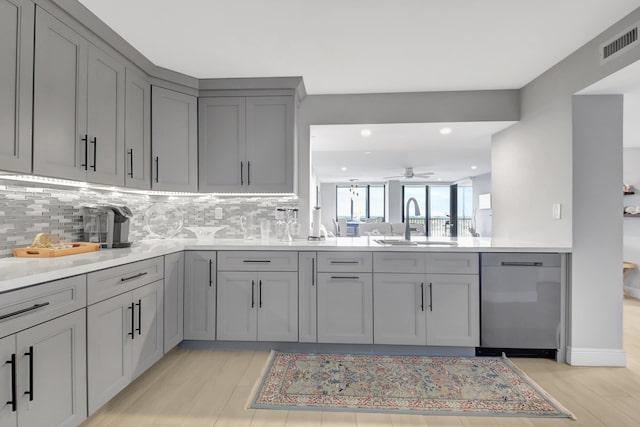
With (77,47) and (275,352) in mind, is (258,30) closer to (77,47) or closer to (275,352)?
→ (77,47)

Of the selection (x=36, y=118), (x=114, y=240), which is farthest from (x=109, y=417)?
(x=36, y=118)

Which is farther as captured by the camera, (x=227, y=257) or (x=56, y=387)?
(x=227, y=257)

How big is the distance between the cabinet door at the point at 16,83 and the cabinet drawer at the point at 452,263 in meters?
2.58

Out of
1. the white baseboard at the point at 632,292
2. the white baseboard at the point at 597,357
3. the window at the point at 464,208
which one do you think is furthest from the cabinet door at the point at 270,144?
the window at the point at 464,208

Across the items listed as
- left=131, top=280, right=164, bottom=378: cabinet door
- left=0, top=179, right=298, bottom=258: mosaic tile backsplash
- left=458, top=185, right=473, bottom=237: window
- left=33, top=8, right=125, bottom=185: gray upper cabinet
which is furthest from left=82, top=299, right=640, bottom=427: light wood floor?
left=458, top=185, right=473, bottom=237: window

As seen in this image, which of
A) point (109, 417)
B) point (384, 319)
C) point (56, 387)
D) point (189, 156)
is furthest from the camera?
point (189, 156)

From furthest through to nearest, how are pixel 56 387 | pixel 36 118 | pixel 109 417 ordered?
1. pixel 109 417
2. pixel 36 118
3. pixel 56 387

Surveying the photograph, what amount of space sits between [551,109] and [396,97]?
128cm

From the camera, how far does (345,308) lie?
2.77 m

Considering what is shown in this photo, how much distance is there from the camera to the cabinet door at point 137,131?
2584 mm

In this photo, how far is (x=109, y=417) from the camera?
1.92m

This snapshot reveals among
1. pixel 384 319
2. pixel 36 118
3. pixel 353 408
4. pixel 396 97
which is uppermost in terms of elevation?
pixel 396 97

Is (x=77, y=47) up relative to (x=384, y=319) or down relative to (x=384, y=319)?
up

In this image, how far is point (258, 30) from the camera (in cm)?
229
